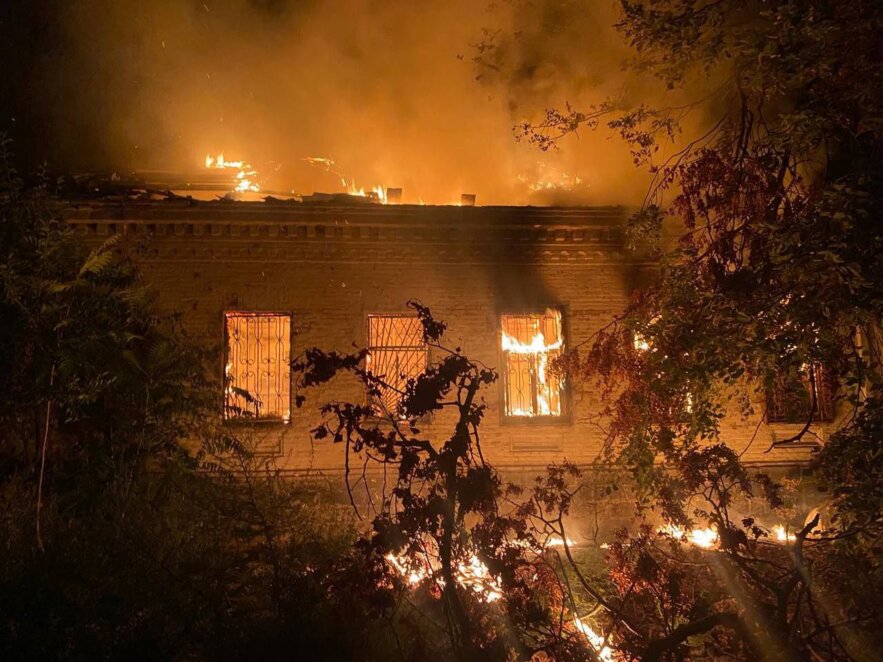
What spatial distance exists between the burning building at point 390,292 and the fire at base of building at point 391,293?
0.02 m

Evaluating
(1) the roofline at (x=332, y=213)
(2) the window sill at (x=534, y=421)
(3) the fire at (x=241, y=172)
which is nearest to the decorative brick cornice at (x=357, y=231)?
(1) the roofline at (x=332, y=213)

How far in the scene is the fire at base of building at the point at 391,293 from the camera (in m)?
10.3

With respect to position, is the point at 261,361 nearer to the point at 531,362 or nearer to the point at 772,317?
the point at 531,362

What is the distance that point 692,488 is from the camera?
5.30 metres

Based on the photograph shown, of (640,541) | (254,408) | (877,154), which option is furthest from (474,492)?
(254,408)

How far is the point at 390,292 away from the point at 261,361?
8.46 feet

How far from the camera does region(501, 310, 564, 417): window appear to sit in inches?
428

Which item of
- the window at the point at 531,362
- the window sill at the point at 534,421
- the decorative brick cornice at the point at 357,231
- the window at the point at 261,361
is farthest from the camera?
the window at the point at 531,362

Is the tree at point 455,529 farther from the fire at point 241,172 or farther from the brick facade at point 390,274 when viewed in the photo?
the fire at point 241,172

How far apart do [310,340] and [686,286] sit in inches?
266

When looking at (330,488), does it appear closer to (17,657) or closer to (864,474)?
(17,657)

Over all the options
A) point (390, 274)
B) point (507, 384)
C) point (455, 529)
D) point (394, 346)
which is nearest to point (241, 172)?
point (390, 274)

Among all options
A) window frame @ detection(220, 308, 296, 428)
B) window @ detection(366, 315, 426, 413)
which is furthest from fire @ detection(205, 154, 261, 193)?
window @ detection(366, 315, 426, 413)

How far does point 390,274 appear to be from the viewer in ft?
35.4
